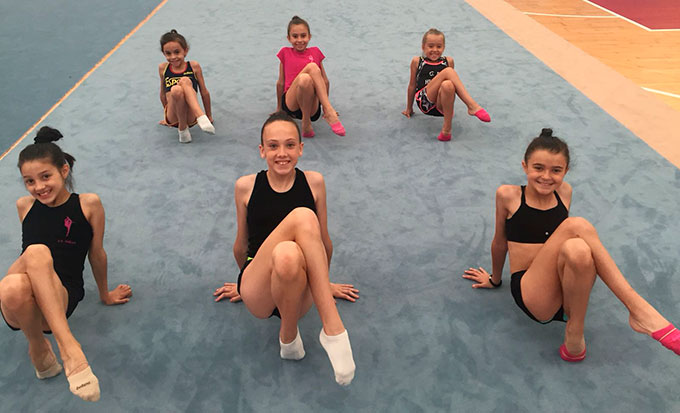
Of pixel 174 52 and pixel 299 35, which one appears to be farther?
pixel 299 35

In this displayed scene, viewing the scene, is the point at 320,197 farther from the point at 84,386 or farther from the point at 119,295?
the point at 84,386

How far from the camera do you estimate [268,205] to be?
89.7 inches

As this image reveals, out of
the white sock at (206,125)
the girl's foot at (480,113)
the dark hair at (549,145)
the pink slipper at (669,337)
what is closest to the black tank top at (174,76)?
the white sock at (206,125)

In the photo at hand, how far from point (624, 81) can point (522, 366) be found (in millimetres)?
3708

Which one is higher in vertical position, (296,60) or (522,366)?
(296,60)

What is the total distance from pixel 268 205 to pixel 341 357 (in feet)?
2.40

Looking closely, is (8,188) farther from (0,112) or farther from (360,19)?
(360,19)

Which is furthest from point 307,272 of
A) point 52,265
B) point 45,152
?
point 45,152

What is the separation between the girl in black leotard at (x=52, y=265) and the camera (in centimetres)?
185

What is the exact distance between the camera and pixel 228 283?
2514 mm

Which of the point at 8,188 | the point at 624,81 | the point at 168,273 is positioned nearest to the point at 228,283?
the point at 168,273

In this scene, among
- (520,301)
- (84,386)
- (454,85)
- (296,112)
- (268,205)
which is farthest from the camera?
(296,112)

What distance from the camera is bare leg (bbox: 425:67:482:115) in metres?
3.62

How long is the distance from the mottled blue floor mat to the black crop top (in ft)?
1.04
